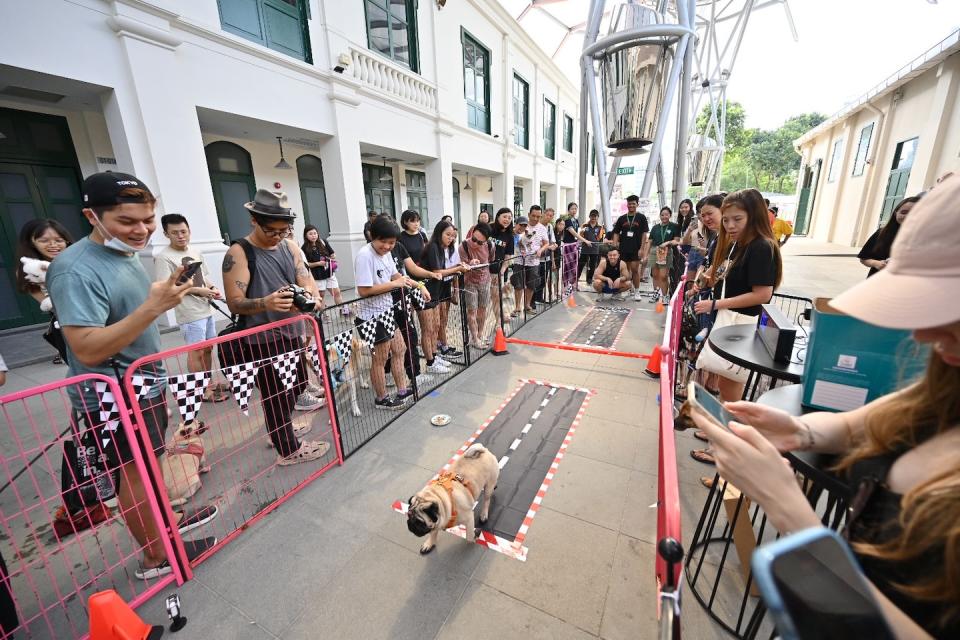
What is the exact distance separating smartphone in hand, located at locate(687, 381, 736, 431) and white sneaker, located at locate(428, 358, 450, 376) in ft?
12.7

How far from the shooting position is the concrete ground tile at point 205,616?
1.91m

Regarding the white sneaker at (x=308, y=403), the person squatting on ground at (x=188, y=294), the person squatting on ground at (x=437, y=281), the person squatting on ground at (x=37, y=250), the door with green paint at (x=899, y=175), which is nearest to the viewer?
the person squatting on ground at (x=37, y=250)

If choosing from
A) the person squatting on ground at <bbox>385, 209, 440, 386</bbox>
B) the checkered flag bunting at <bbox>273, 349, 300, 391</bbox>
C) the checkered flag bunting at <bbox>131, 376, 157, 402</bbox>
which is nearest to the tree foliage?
the person squatting on ground at <bbox>385, 209, 440, 386</bbox>

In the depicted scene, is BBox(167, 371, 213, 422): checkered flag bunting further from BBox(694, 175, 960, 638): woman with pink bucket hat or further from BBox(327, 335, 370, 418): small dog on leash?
BBox(694, 175, 960, 638): woman with pink bucket hat

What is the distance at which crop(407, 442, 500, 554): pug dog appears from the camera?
2004 mm

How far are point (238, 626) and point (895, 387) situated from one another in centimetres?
305

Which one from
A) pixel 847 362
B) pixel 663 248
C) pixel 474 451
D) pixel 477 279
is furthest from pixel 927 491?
pixel 663 248

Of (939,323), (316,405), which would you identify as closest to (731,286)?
(939,323)

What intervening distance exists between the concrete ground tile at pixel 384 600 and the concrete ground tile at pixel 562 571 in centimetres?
24

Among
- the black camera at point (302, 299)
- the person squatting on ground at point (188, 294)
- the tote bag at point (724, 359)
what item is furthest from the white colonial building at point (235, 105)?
the tote bag at point (724, 359)

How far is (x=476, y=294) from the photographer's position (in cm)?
577

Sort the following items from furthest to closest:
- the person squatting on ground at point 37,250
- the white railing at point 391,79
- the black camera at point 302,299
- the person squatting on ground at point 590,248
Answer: the person squatting on ground at point 590,248 → the white railing at point 391,79 → the person squatting on ground at point 37,250 → the black camera at point 302,299

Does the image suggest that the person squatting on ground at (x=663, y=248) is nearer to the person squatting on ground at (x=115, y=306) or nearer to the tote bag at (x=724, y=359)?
the tote bag at (x=724, y=359)

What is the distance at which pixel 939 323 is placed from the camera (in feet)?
2.19
